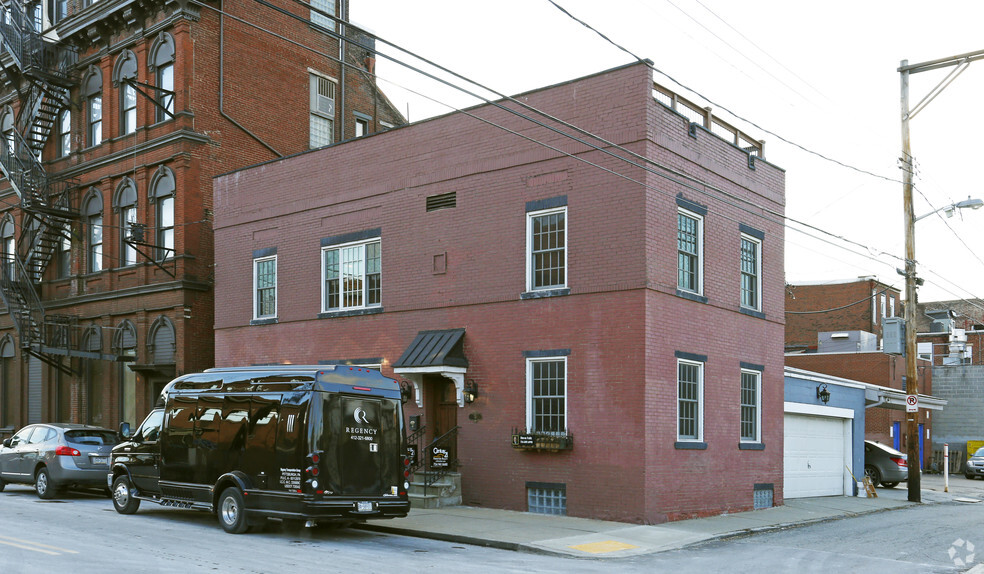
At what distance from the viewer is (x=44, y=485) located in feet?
65.5

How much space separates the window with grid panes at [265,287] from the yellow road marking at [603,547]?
486 inches

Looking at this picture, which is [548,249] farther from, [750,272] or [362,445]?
[362,445]

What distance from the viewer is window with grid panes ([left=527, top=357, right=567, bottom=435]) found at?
1812 cm

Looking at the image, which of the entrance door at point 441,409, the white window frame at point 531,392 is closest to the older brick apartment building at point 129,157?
the entrance door at point 441,409

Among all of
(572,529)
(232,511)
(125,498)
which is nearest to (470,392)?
(572,529)

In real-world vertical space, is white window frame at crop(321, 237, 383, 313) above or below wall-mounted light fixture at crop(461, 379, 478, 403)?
above

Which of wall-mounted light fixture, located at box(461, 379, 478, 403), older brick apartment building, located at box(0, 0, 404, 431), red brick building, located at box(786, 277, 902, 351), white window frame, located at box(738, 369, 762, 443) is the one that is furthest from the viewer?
red brick building, located at box(786, 277, 902, 351)

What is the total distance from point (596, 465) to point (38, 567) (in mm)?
9660

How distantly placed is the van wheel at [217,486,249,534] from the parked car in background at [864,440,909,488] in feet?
68.8

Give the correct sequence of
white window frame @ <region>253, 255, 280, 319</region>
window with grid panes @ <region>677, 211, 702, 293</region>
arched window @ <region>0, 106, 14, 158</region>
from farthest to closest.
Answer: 1. arched window @ <region>0, 106, 14, 158</region>
2. white window frame @ <region>253, 255, 280, 319</region>
3. window with grid panes @ <region>677, 211, 702, 293</region>

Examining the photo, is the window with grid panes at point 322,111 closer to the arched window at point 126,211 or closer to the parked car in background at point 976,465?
the arched window at point 126,211

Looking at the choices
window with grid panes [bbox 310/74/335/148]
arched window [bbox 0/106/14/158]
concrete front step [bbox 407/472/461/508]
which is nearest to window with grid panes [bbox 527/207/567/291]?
concrete front step [bbox 407/472/461/508]

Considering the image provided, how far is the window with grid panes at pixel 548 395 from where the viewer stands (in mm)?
18125

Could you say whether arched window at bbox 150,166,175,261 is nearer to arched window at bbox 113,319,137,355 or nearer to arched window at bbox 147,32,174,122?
arched window at bbox 147,32,174,122
